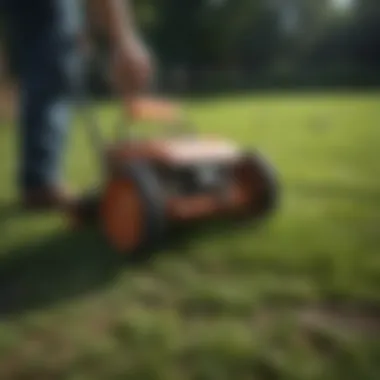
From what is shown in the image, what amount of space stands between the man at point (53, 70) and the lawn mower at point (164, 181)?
28 millimetres

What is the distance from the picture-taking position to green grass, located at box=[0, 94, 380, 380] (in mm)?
572

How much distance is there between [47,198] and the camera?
67cm

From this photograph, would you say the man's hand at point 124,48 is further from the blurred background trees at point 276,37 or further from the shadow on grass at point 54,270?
the shadow on grass at point 54,270

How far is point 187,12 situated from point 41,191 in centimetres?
21

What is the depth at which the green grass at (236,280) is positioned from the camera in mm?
572

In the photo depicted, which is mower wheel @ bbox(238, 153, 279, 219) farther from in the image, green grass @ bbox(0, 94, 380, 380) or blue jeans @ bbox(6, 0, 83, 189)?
blue jeans @ bbox(6, 0, 83, 189)

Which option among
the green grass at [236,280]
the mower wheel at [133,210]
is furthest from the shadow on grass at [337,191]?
the mower wheel at [133,210]

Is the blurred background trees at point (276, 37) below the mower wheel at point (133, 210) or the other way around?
the other way around

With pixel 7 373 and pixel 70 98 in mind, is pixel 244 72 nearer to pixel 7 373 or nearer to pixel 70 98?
pixel 70 98

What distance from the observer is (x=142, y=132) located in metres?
0.68

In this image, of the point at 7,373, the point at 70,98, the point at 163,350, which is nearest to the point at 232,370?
the point at 163,350

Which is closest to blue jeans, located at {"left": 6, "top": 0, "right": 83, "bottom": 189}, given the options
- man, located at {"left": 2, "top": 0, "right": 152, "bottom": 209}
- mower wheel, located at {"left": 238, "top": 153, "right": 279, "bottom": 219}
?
man, located at {"left": 2, "top": 0, "right": 152, "bottom": 209}

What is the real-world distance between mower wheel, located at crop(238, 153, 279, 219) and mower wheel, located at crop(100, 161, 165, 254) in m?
0.08

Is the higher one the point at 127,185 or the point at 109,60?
the point at 109,60
